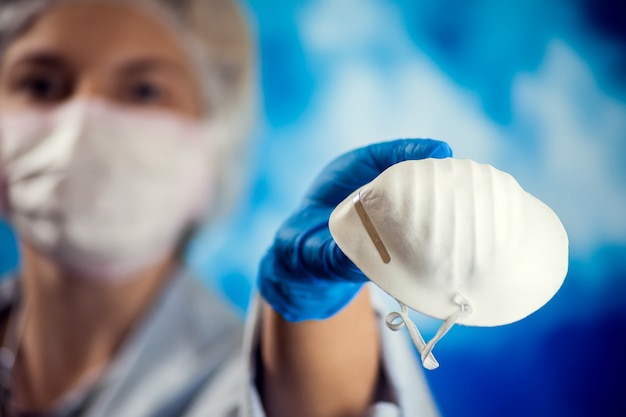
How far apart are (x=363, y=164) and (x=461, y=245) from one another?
0.56ft

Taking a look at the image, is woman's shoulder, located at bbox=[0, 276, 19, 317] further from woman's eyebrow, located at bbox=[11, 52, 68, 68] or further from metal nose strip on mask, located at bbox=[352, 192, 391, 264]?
metal nose strip on mask, located at bbox=[352, 192, 391, 264]

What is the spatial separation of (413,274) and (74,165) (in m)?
0.82

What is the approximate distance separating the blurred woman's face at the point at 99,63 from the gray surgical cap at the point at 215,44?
0.7 inches

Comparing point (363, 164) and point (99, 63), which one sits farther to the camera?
point (99, 63)

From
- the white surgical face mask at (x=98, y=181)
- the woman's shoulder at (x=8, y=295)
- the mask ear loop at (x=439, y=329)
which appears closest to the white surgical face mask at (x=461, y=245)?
the mask ear loop at (x=439, y=329)

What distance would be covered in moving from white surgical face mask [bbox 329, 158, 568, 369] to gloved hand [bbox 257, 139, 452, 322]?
76mm

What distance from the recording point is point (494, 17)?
3.43 ft

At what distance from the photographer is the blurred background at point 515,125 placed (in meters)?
0.95

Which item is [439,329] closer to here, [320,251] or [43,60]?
[320,251]

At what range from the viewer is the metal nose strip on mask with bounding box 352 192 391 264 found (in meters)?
0.49

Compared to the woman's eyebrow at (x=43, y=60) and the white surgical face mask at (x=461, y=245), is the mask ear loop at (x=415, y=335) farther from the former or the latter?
the woman's eyebrow at (x=43, y=60)

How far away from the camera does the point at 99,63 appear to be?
1.13m

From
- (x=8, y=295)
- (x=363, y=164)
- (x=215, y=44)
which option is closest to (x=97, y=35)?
(x=215, y=44)

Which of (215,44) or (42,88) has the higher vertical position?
(215,44)
